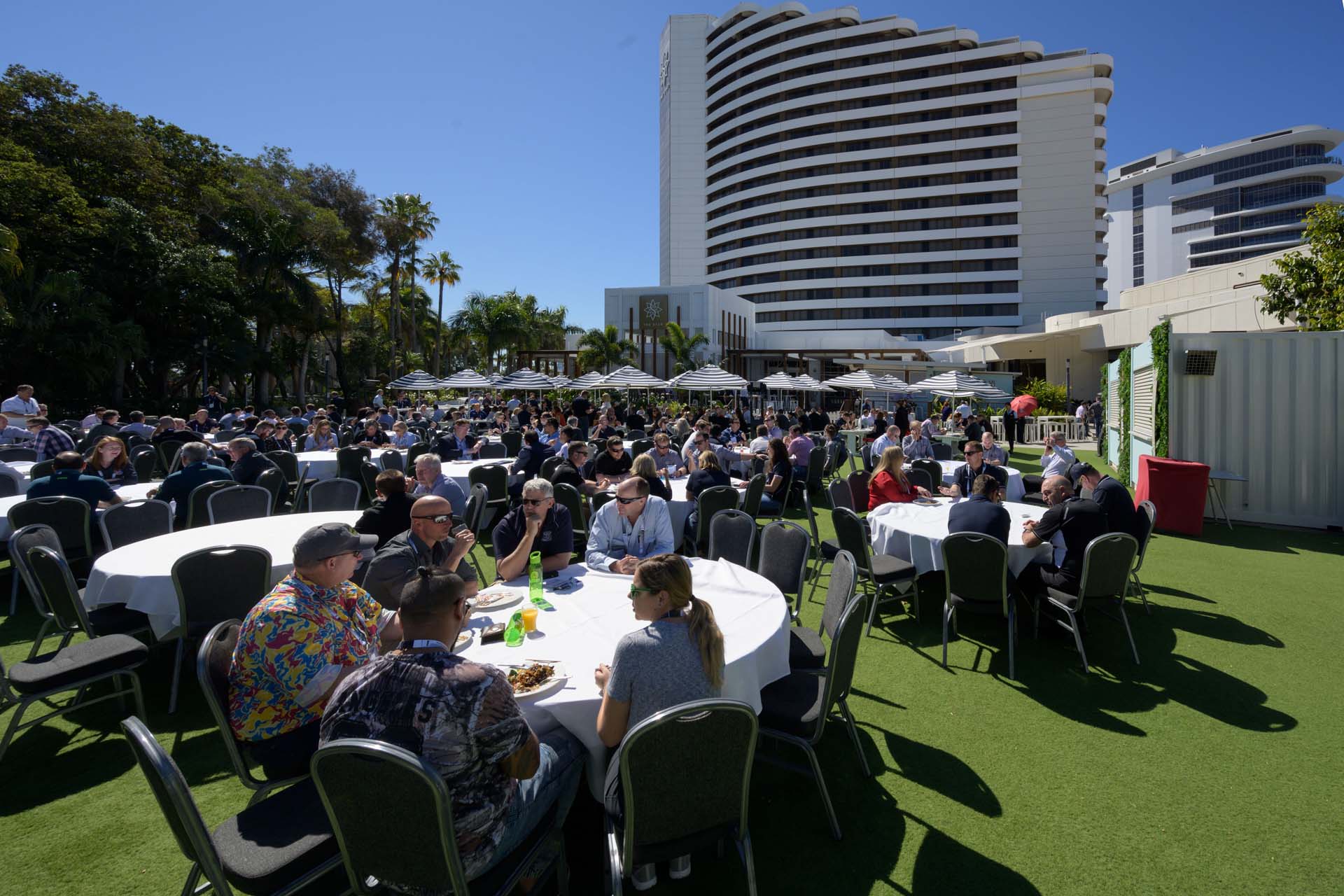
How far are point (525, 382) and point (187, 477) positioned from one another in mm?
17733

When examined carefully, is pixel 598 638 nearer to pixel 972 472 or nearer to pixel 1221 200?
pixel 972 472

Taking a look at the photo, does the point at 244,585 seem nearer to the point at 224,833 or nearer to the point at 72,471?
the point at 224,833

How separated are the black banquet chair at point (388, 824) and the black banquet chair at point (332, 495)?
583cm

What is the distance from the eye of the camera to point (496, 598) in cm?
385

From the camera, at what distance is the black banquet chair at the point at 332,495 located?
24.1 ft

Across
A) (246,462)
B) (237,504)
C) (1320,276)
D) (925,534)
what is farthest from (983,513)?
(1320,276)

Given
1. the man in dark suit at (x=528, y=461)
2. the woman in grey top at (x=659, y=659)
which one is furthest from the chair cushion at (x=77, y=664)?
the man in dark suit at (x=528, y=461)

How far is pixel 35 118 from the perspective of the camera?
75.2ft

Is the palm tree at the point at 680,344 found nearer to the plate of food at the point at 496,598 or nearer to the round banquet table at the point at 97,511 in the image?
the round banquet table at the point at 97,511

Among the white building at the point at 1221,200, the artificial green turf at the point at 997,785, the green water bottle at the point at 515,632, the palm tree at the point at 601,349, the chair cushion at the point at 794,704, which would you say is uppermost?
the white building at the point at 1221,200

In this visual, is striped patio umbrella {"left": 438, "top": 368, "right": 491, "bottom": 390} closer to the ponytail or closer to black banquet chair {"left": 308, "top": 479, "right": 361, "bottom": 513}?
black banquet chair {"left": 308, "top": 479, "right": 361, "bottom": 513}

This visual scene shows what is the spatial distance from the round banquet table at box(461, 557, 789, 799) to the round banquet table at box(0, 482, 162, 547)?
15.3 feet

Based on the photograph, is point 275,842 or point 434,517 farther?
point 434,517

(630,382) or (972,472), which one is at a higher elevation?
(630,382)
